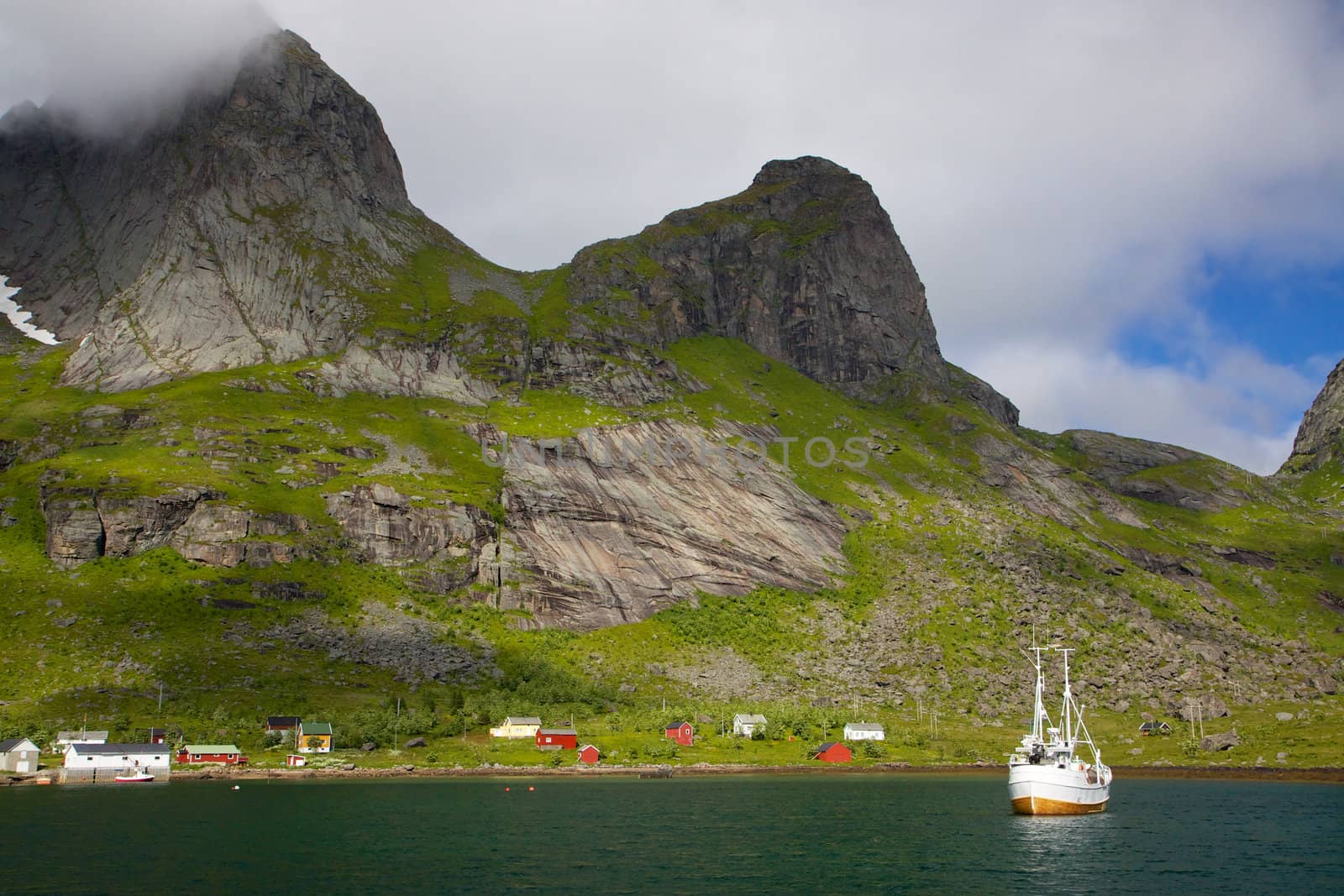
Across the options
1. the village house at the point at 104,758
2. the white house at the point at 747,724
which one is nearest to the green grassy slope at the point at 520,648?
the white house at the point at 747,724

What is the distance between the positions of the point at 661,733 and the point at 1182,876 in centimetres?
9178

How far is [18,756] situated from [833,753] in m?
101

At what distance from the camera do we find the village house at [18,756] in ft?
391

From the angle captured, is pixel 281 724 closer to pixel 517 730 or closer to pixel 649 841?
pixel 517 730

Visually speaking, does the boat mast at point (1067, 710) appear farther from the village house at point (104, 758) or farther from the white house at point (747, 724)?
the village house at point (104, 758)

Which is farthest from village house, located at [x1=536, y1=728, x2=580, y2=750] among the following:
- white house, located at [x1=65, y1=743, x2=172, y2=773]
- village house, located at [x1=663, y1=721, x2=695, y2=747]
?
white house, located at [x1=65, y1=743, x2=172, y2=773]

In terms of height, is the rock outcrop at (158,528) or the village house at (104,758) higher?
the rock outcrop at (158,528)

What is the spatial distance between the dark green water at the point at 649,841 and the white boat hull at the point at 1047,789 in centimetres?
153

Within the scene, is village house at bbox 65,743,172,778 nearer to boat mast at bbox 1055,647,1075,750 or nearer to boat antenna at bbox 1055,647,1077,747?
boat mast at bbox 1055,647,1075,750

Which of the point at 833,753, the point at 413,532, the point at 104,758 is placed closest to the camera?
the point at 104,758

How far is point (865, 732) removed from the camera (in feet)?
506

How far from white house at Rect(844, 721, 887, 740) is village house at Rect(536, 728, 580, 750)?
3981 cm

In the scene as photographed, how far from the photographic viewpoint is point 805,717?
15700cm

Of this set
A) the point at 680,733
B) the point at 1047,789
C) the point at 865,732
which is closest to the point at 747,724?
the point at 680,733
